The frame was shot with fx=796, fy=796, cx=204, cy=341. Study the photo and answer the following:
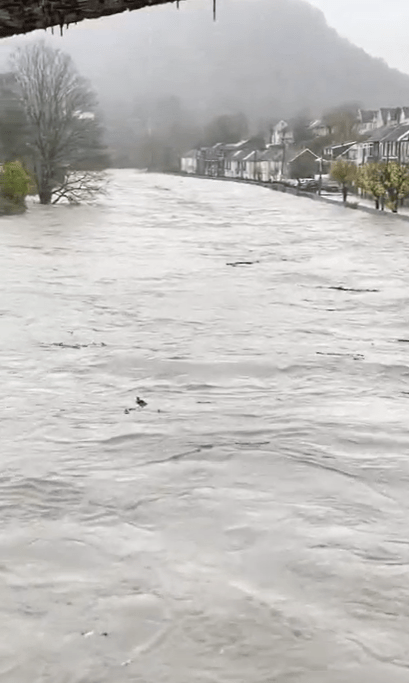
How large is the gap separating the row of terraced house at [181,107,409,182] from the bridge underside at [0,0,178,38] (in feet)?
138

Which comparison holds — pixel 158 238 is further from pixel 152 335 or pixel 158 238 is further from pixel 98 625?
pixel 98 625

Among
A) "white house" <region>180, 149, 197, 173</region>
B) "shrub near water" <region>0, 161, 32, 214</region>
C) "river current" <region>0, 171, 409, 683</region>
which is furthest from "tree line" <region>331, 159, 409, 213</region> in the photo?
"white house" <region>180, 149, 197, 173</region>

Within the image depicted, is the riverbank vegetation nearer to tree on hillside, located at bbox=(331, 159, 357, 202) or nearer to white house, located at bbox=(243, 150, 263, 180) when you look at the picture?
tree on hillside, located at bbox=(331, 159, 357, 202)

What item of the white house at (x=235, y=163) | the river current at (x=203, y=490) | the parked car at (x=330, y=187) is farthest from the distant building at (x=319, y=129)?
the river current at (x=203, y=490)

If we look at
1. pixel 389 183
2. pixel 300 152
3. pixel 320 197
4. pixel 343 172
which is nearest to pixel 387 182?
pixel 389 183

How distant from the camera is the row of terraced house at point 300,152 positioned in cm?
4892

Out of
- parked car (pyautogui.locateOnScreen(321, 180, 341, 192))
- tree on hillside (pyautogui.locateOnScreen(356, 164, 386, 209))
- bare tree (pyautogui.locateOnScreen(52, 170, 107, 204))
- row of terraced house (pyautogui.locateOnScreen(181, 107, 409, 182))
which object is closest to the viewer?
bare tree (pyautogui.locateOnScreen(52, 170, 107, 204))

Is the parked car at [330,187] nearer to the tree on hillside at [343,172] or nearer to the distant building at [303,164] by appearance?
the tree on hillside at [343,172]

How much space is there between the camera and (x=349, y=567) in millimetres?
4809

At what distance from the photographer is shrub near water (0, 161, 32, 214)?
102ft

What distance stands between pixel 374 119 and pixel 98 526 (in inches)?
2478

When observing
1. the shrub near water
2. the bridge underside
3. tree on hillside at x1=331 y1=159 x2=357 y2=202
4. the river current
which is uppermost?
tree on hillside at x1=331 y1=159 x2=357 y2=202

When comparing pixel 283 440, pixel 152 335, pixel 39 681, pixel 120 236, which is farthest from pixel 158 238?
pixel 39 681

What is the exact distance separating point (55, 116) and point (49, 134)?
139 centimetres
